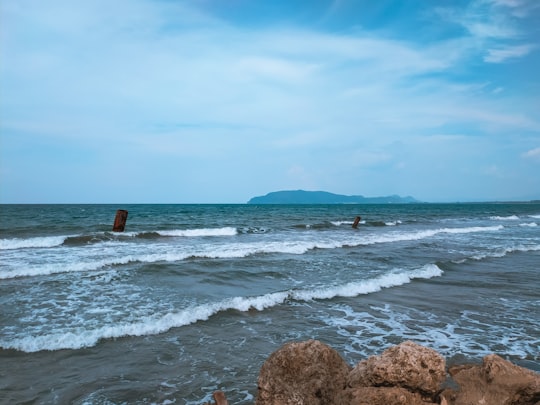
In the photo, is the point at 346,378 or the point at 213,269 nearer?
the point at 346,378

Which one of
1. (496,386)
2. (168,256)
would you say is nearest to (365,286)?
(496,386)

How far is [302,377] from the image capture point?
4457 mm

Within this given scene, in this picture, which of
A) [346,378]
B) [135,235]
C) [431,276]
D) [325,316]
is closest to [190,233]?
[135,235]

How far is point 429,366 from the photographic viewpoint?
3.98m

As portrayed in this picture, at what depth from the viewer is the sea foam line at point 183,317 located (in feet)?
24.2

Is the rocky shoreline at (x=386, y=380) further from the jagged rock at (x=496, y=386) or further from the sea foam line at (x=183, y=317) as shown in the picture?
the sea foam line at (x=183, y=317)

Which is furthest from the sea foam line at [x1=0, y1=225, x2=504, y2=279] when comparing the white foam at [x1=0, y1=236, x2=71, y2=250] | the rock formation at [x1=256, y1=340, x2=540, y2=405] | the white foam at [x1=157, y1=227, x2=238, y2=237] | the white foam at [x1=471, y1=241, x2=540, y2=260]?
the rock formation at [x1=256, y1=340, x2=540, y2=405]

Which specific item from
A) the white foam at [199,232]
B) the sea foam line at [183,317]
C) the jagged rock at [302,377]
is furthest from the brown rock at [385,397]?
the white foam at [199,232]

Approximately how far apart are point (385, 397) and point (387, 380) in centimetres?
24

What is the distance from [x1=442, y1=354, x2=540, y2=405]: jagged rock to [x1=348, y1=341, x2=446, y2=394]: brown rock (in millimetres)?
Answer: 704

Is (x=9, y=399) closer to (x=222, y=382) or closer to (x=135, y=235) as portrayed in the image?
(x=222, y=382)

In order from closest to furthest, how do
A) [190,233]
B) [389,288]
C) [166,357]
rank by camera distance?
[166,357] → [389,288] → [190,233]

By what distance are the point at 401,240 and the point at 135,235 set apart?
17424 millimetres

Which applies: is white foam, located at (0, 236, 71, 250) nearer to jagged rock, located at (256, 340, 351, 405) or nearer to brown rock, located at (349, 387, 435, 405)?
jagged rock, located at (256, 340, 351, 405)
